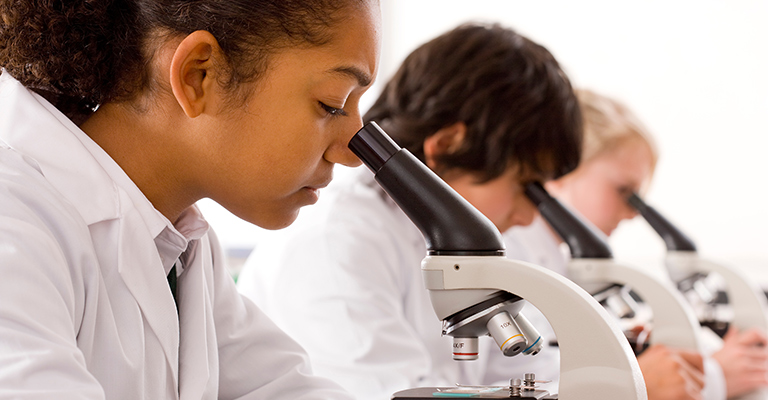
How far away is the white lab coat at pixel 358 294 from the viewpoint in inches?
45.1

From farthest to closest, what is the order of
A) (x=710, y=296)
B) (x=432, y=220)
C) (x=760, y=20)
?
(x=760, y=20) < (x=710, y=296) < (x=432, y=220)

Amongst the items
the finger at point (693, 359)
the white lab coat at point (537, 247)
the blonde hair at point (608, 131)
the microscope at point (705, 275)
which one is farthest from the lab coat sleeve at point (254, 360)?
the blonde hair at point (608, 131)

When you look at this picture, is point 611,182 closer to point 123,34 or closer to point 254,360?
point 254,360

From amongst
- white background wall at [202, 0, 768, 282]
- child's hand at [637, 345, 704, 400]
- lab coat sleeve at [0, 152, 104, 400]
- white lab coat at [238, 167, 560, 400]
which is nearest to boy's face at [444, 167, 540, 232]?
white lab coat at [238, 167, 560, 400]

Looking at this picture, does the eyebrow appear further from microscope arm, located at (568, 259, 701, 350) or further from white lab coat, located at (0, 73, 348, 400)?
microscope arm, located at (568, 259, 701, 350)

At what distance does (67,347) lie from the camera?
56cm

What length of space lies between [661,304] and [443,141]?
492mm

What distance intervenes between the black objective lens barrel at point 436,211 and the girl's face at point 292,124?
→ 3.3 inches

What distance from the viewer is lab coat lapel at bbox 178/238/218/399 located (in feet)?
2.54

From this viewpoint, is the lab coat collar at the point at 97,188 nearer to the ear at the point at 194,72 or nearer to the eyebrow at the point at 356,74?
the ear at the point at 194,72

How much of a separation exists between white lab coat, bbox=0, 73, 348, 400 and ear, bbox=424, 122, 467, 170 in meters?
0.60

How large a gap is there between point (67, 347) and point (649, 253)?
2.50 meters

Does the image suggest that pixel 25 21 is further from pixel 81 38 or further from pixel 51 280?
pixel 51 280

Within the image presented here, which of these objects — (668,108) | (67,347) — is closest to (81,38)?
(67,347)
